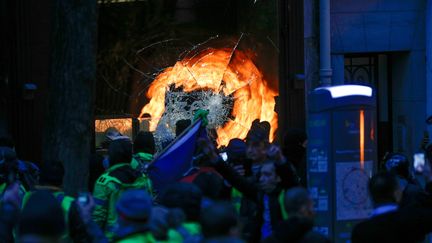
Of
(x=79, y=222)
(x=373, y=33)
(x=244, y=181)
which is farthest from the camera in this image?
(x=373, y=33)

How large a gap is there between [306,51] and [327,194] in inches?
217

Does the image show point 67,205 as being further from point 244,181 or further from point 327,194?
point 327,194

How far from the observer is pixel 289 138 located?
28.2ft

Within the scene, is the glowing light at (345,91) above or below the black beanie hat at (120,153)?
above

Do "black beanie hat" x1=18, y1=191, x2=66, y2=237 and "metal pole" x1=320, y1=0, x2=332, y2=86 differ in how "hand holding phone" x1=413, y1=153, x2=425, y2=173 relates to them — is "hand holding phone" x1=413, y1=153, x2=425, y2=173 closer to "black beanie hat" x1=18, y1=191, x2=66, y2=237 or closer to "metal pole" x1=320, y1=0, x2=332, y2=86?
"black beanie hat" x1=18, y1=191, x2=66, y2=237

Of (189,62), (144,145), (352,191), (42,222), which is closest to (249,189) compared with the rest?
(352,191)

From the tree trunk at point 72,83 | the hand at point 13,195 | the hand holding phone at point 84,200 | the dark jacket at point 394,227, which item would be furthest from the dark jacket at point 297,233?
the tree trunk at point 72,83

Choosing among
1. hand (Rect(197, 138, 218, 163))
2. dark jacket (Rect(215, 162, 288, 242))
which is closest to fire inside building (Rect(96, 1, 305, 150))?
hand (Rect(197, 138, 218, 163))

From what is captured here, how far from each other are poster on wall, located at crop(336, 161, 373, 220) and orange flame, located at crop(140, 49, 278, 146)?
16.6 feet

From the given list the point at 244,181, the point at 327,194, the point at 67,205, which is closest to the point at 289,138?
the point at 327,194

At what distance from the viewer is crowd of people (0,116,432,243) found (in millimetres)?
4715

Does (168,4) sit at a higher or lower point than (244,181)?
higher

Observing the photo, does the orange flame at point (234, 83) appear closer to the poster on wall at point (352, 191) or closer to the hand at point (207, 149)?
the poster on wall at point (352, 191)

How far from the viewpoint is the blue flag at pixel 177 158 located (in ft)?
25.8
